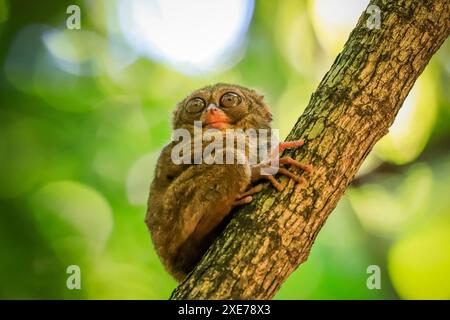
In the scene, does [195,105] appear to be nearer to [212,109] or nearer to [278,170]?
[212,109]

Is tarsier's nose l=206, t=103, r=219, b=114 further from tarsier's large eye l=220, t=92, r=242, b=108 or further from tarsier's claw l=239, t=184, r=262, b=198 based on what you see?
tarsier's claw l=239, t=184, r=262, b=198

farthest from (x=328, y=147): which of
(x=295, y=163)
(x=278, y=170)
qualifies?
(x=278, y=170)

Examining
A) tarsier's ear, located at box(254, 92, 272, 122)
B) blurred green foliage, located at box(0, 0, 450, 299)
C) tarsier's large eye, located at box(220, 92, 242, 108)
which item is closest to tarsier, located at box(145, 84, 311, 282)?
tarsier's large eye, located at box(220, 92, 242, 108)

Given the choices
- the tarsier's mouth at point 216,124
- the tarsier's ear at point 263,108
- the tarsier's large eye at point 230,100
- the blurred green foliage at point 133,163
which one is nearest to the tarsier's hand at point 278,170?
the tarsier's mouth at point 216,124

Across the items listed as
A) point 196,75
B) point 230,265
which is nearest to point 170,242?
point 230,265

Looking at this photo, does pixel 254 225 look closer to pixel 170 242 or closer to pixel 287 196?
pixel 287 196
